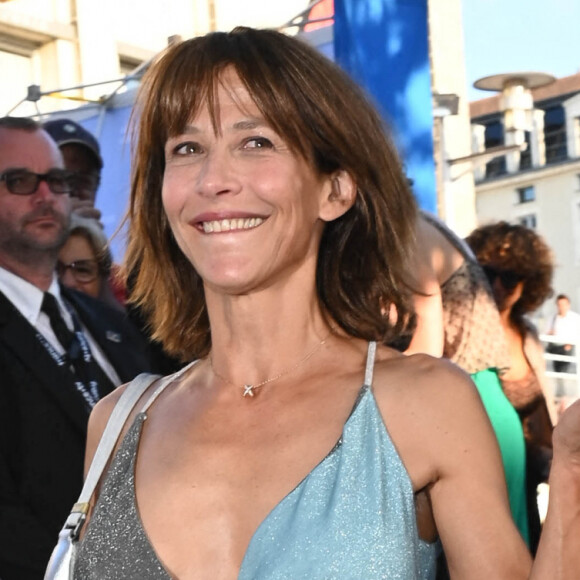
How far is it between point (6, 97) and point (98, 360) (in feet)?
28.3

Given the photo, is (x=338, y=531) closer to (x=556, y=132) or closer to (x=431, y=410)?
(x=431, y=410)

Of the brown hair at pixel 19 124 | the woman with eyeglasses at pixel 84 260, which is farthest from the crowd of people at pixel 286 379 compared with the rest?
the woman with eyeglasses at pixel 84 260

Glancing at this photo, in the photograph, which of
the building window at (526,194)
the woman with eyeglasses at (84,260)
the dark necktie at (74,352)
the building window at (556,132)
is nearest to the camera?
the dark necktie at (74,352)

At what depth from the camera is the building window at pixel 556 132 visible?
43.4 m

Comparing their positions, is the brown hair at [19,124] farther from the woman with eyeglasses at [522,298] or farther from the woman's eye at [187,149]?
the woman with eyeglasses at [522,298]

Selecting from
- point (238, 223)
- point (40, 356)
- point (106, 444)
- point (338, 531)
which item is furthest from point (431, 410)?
point (40, 356)

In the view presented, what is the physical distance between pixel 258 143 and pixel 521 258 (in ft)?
8.72

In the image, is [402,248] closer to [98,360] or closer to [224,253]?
[224,253]

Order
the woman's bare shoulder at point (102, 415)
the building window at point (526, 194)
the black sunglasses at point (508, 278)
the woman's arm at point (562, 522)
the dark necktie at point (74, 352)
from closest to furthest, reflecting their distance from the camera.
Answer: the woman's arm at point (562, 522) < the woman's bare shoulder at point (102, 415) < the dark necktie at point (74, 352) < the black sunglasses at point (508, 278) < the building window at point (526, 194)

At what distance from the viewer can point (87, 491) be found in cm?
208

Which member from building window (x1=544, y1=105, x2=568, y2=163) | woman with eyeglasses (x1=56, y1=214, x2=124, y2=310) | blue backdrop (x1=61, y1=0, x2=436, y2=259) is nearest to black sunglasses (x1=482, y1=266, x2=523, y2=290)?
blue backdrop (x1=61, y1=0, x2=436, y2=259)

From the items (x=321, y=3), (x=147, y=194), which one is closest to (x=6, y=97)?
(x=321, y=3)

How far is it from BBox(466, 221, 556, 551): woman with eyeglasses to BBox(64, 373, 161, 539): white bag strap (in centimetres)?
229

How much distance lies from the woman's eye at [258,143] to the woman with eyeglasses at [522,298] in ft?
8.00
